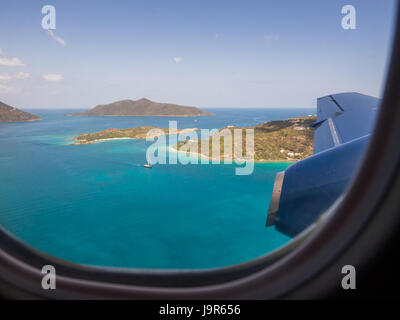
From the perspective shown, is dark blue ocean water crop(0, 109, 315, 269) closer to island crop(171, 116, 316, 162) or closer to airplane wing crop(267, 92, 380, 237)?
island crop(171, 116, 316, 162)

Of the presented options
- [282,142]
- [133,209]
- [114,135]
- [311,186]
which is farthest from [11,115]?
[311,186]

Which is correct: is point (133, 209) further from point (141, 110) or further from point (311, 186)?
point (141, 110)

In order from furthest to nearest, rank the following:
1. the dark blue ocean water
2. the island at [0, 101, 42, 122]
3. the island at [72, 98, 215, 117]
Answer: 1. the island at [72, 98, 215, 117]
2. the island at [0, 101, 42, 122]
3. the dark blue ocean water

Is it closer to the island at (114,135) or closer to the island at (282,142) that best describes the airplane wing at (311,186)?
the island at (282,142)

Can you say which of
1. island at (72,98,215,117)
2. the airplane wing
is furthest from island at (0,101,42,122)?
the airplane wing

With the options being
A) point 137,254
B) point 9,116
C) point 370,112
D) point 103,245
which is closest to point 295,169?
point 370,112
